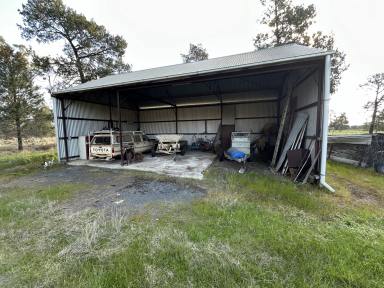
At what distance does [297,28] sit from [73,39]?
60.1 feet

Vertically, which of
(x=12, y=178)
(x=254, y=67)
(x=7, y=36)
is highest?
(x=7, y=36)

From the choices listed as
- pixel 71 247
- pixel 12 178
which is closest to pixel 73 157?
pixel 12 178

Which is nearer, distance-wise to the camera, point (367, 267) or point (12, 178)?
point (367, 267)

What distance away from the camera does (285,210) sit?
333cm

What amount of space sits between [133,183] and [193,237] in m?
3.32

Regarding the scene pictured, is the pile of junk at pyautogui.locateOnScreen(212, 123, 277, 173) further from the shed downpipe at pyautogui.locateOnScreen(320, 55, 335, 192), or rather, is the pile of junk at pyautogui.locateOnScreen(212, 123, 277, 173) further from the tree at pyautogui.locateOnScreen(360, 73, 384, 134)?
the tree at pyautogui.locateOnScreen(360, 73, 384, 134)

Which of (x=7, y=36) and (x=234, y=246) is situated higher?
(x=7, y=36)

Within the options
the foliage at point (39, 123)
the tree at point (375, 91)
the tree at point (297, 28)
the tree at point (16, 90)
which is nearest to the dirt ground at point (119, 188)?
the tree at point (16, 90)

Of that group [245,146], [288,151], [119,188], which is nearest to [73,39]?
[119,188]

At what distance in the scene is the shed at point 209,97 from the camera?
5.16 m

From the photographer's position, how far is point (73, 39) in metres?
14.0

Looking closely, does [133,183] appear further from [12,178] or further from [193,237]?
[12,178]

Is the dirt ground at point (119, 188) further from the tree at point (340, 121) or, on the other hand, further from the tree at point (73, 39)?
the tree at point (340, 121)

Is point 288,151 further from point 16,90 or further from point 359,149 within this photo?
point 16,90
